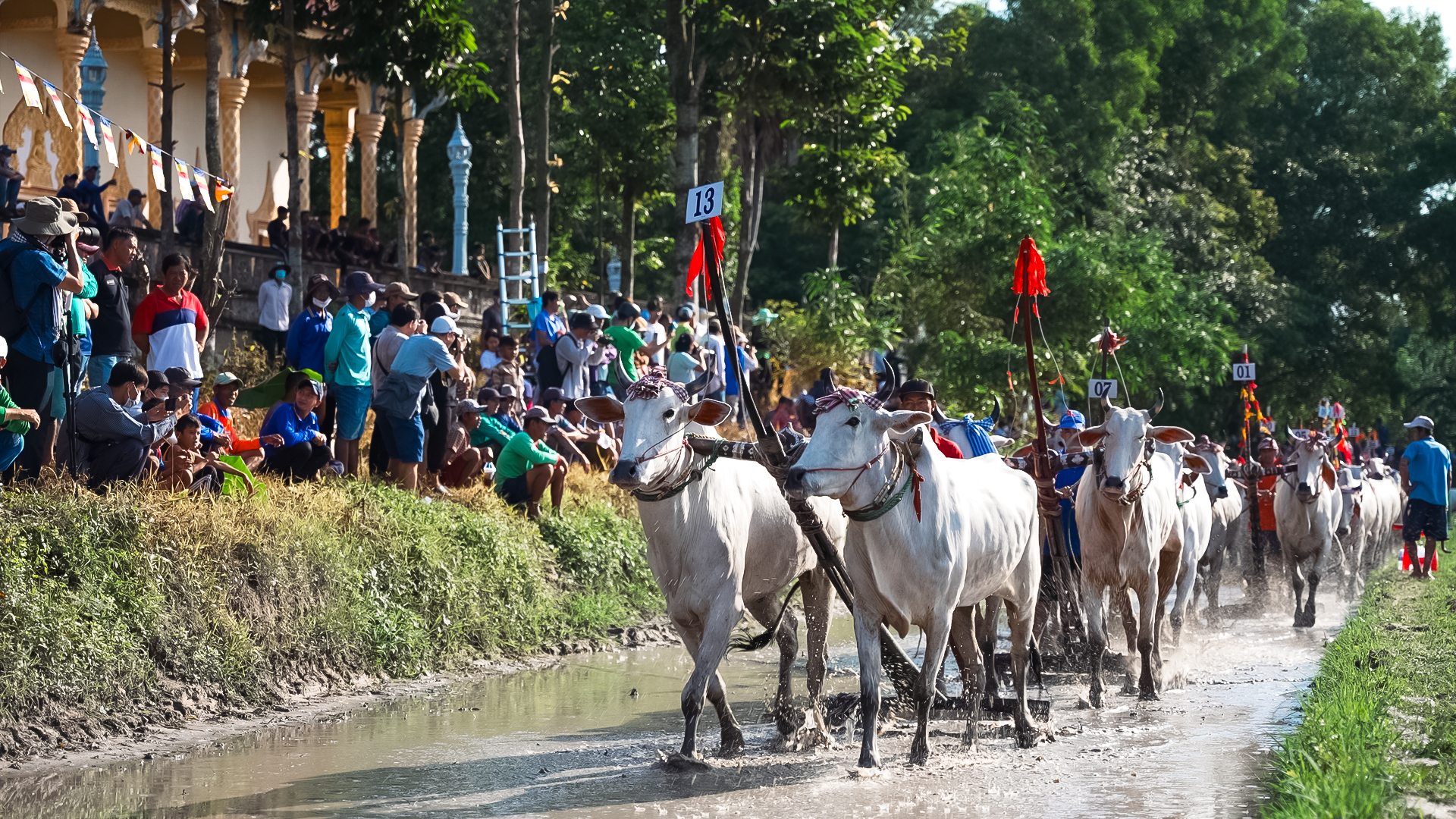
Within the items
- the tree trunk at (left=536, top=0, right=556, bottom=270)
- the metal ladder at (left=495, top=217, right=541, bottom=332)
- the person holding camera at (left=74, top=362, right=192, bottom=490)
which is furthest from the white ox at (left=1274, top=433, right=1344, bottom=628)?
the person holding camera at (left=74, top=362, right=192, bottom=490)

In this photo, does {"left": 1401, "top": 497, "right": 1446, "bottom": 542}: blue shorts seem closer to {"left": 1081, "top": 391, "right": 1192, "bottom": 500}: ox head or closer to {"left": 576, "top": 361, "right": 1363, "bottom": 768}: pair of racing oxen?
{"left": 1081, "top": 391, "right": 1192, "bottom": 500}: ox head

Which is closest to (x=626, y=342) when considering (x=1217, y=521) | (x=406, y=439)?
(x=406, y=439)

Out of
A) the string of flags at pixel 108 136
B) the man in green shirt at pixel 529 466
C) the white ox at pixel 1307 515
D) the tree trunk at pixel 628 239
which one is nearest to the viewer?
the string of flags at pixel 108 136

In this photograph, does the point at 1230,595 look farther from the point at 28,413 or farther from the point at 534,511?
the point at 28,413

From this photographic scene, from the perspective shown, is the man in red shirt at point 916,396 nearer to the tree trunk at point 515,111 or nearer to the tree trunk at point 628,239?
the tree trunk at point 515,111

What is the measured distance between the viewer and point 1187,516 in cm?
1386

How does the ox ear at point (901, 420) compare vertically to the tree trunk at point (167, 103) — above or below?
below

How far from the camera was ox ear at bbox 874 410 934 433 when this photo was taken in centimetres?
826

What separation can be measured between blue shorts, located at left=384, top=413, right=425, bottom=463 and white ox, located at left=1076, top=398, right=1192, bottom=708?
5615mm

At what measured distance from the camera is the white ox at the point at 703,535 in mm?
8609

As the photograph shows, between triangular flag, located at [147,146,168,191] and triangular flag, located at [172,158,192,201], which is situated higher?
triangular flag, located at [147,146,168,191]

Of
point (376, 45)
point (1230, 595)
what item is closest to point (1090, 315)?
point (1230, 595)

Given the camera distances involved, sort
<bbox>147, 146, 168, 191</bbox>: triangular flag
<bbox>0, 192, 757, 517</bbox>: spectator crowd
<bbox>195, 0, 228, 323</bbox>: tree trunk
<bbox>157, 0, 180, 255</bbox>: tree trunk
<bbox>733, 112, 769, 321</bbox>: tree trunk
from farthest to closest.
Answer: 1. <bbox>733, 112, 769, 321</bbox>: tree trunk
2. <bbox>157, 0, 180, 255</bbox>: tree trunk
3. <bbox>195, 0, 228, 323</bbox>: tree trunk
4. <bbox>147, 146, 168, 191</bbox>: triangular flag
5. <bbox>0, 192, 757, 517</bbox>: spectator crowd

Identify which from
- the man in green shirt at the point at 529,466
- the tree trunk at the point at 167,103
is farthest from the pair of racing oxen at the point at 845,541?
the tree trunk at the point at 167,103
